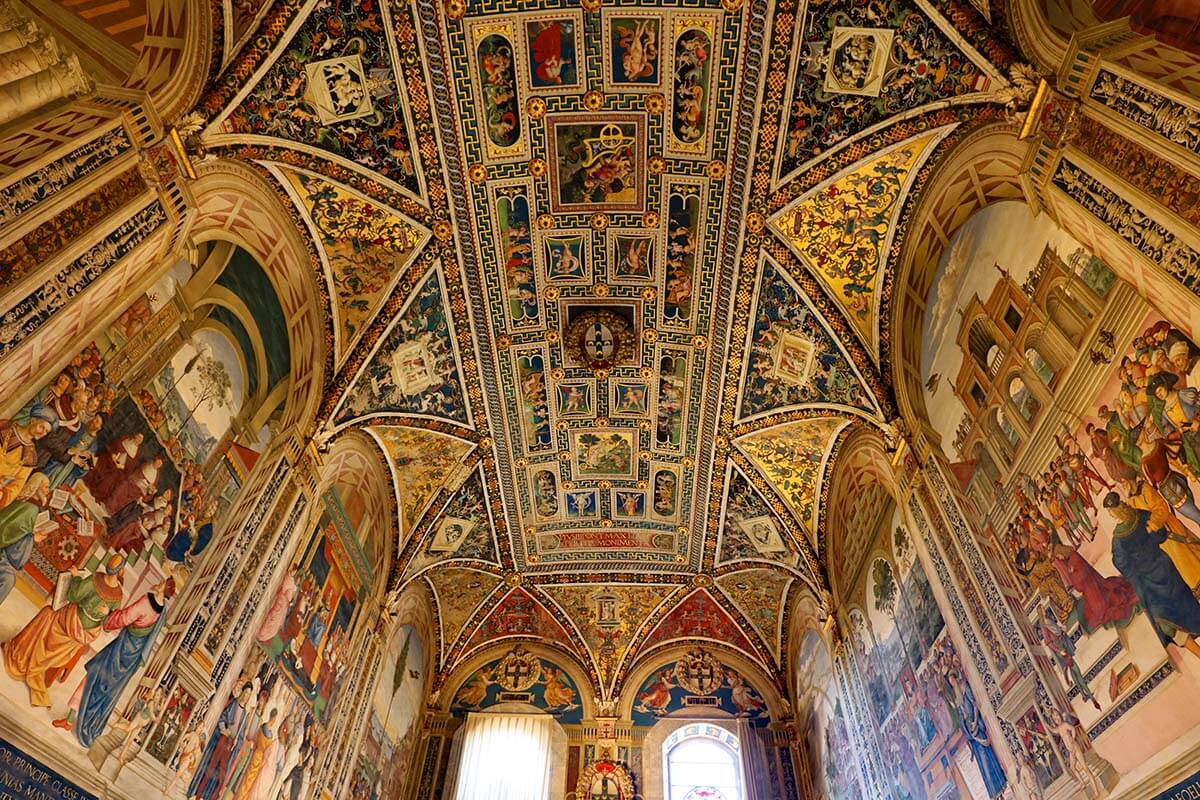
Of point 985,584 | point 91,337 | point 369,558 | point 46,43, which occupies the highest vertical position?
point 369,558

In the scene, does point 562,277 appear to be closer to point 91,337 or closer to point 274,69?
point 274,69

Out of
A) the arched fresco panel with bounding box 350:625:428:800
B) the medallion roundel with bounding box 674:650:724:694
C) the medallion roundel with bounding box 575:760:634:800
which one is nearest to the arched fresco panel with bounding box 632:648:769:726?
the medallion roundel with bounding box 674:650:724:694

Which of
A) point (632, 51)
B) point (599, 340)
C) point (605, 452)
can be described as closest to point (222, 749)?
point (599, 340)

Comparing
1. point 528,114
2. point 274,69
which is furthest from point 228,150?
point 528,114

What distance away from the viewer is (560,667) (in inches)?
673

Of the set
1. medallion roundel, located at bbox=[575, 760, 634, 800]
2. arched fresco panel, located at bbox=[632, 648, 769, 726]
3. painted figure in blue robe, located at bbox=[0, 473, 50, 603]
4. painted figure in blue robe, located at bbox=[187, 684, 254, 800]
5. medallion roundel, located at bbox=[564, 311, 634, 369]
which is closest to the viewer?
painted figure in blue robe, located at bbox=[0, 473, 50, 603]

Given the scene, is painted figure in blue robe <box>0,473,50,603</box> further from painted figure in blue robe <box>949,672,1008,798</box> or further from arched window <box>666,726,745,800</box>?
arched window <box>666,726,745,800</box>

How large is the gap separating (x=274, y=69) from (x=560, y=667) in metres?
14.2

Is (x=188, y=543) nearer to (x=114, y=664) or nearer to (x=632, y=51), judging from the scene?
(x=114, y=664)

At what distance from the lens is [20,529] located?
5398 mm

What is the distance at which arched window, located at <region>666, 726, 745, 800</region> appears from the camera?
1517 cm

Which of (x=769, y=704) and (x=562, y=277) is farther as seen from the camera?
(x=769, y=704)

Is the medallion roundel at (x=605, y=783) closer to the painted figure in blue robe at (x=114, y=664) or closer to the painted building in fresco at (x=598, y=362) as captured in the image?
the painted building in fresco at (x=598, y=362)

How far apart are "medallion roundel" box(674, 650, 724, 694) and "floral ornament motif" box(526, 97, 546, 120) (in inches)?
529
